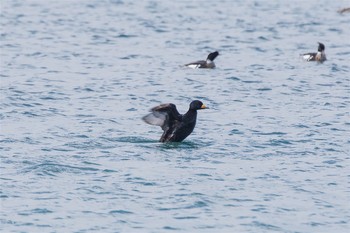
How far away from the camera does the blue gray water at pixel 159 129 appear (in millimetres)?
16094

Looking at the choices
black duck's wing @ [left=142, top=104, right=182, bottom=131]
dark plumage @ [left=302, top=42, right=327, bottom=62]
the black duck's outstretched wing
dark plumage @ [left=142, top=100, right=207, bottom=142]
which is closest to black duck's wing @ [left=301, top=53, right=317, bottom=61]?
dark plumage @ [left=302, top=42, right=327, bottom=62]

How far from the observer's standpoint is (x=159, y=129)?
22.5 metres

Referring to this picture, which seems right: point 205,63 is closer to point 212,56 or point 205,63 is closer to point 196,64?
point 196,64

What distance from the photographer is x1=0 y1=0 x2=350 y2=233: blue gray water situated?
52.8ft

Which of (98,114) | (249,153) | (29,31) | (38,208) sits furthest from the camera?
(29,31)

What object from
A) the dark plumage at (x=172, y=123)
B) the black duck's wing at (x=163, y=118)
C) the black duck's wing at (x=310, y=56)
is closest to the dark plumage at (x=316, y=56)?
the black duck's wing at (x=310, y=56)

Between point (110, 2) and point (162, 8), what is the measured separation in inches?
162

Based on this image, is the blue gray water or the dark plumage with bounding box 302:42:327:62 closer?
the blue gray water

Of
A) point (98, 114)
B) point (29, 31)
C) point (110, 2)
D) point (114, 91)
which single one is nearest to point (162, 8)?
point (110, 2)

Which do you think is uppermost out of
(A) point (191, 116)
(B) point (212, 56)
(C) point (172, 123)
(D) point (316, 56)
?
(A) point (191, 116)

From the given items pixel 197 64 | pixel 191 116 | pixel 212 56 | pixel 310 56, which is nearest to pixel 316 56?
pixel 310 56

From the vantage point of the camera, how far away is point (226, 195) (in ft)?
55.6

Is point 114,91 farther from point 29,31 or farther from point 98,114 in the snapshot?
point 29,31

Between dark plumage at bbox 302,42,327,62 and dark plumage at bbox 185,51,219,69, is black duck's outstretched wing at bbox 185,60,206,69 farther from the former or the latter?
dark plumage at bbox 302,42,327,62
